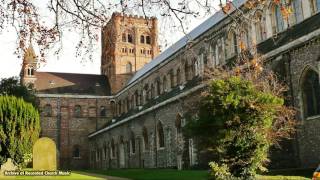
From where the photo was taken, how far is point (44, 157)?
2233 cm

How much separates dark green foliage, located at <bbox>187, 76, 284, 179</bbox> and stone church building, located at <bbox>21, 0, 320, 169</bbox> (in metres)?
1.97

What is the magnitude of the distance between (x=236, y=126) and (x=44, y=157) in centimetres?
959

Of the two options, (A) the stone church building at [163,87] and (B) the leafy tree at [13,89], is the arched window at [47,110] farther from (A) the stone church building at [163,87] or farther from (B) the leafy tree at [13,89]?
(B) the leafy tree at [13,89]

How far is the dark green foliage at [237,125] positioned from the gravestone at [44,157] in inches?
294

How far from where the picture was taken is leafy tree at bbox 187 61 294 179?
17.5 metres

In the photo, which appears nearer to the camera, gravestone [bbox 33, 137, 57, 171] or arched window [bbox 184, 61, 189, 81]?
gravestone [bbox 33, 137, 57, 171]

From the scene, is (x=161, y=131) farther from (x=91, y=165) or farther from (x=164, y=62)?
(x=91, y=165)

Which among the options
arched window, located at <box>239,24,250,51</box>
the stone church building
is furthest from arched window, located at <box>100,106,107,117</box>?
arched window, located at <box>239,24,250,51</box>

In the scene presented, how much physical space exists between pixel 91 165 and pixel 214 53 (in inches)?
1264

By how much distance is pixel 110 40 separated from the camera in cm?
741

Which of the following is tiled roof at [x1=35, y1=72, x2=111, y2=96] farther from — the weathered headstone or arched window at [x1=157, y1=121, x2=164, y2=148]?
the weathered headstone

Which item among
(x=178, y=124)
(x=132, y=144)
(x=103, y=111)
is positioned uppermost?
(x=103, y=111)

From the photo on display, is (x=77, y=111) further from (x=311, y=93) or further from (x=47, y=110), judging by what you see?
(x=311, y=93)

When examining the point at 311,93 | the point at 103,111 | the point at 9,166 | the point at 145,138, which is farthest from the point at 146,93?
the point at 311,93
